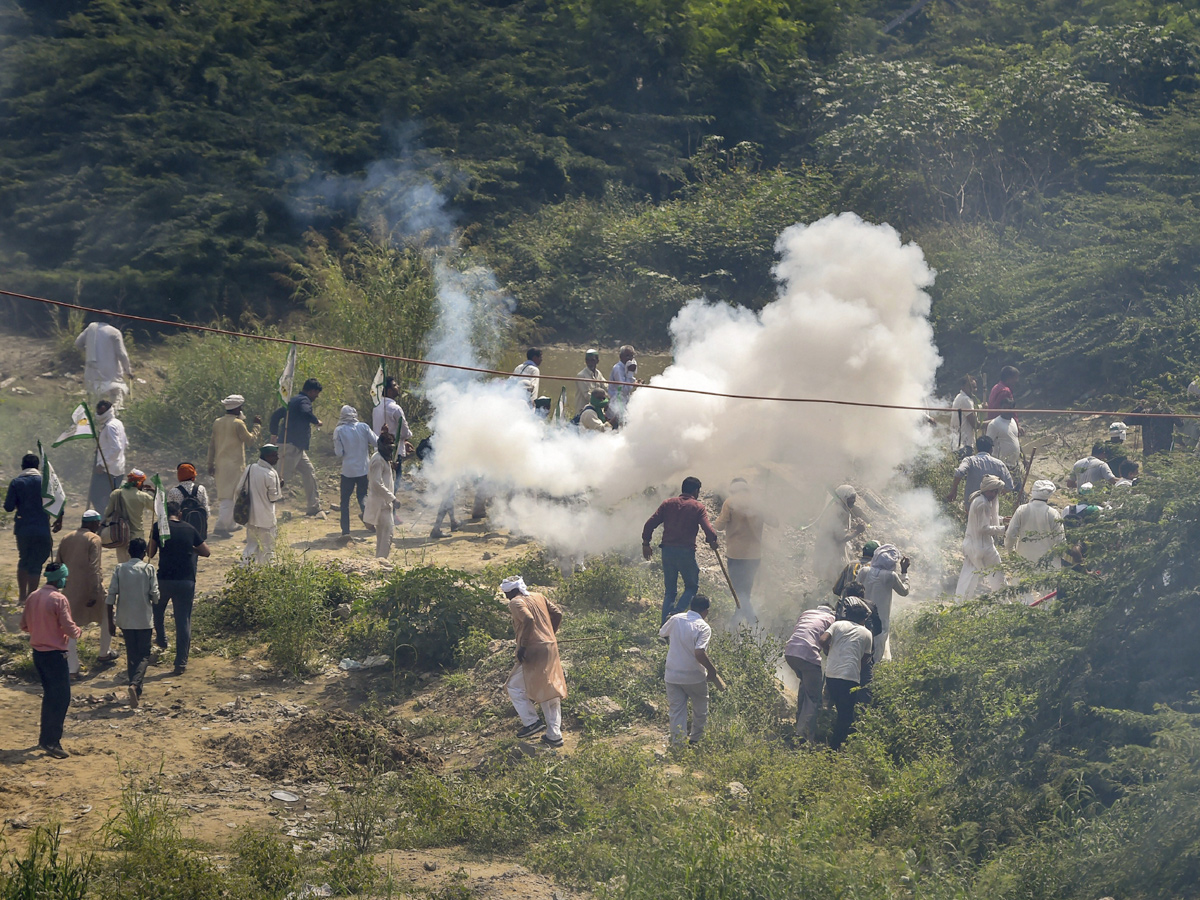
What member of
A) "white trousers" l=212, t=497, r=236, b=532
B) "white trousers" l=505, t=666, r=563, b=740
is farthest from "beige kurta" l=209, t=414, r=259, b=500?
"white trousers" l=505, t=666, r=563, b=740

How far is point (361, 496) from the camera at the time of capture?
13562 mm

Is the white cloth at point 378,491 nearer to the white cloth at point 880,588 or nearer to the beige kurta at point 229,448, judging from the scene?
the beige kurta at point 229,448

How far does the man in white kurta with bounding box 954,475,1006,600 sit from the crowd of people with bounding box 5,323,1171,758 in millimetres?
16

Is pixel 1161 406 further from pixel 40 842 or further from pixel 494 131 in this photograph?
pixel 494 131

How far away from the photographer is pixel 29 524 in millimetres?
10594

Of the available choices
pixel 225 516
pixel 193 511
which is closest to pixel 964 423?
pixel 225 516

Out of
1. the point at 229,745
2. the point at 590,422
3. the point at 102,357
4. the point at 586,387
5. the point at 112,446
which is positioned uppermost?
the point at 586,387

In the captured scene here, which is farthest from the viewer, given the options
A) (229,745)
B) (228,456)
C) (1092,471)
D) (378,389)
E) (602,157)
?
(602,157)

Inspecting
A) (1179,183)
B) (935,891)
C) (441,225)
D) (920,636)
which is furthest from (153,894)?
(1179,183)

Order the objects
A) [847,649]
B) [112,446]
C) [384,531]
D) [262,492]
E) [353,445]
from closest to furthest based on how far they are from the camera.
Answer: [847,649]
[262,492]
[384,531]
[112,446]
[353,445]

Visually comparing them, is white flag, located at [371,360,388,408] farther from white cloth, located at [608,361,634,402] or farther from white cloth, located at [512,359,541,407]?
white cloth, located at [608,361,634,402]

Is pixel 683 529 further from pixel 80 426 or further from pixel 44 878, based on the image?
pixel 80 426

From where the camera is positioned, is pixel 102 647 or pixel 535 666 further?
pixel 102 647

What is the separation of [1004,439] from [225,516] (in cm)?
883
